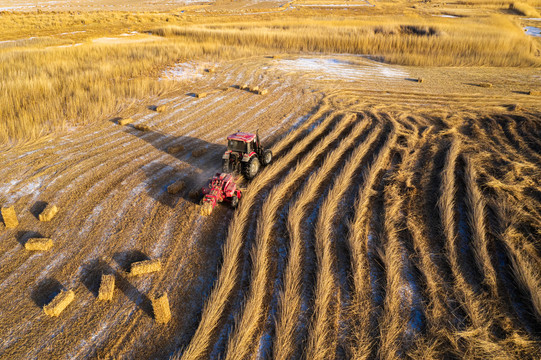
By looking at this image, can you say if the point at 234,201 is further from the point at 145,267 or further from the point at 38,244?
the point at 38,244

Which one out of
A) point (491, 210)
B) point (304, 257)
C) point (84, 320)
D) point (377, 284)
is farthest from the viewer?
point (491, 210)

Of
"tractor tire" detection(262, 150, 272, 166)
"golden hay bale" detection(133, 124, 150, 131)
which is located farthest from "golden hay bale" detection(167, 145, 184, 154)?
"tractor tire" detection(262, 150, 272, 166)

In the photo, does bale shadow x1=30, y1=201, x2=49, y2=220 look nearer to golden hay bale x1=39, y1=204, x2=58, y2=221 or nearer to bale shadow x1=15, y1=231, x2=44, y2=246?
golden hay bale x1=39, y1=204, x2=58, y2=221

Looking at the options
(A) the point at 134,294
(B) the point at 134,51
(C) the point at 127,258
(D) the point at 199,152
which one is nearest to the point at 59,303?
(A) the point at 134,294

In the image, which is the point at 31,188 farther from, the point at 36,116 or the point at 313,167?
the point at 313,167

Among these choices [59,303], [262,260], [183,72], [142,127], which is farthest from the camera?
[183,72]

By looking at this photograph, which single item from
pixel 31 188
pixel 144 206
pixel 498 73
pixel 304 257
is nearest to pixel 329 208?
pixel 304 257
